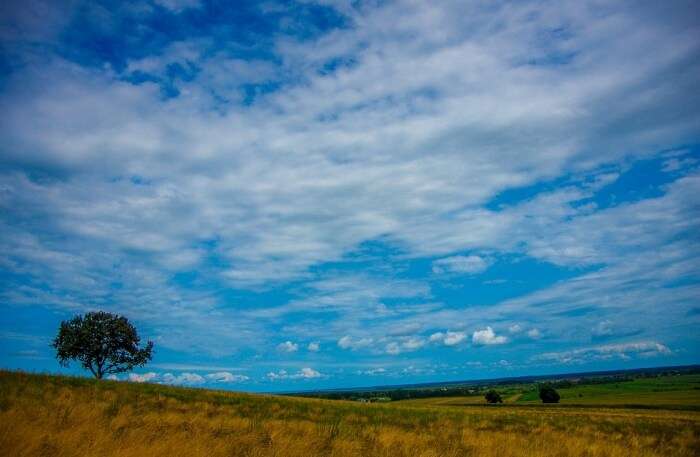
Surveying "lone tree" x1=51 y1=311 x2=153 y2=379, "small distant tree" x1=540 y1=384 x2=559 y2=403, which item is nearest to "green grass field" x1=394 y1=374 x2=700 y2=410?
"small distant tree" x1=540 y1=384 x2=559 y2=403

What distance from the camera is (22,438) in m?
8.75

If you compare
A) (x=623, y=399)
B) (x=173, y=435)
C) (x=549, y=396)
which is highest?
(x=173, y=435)

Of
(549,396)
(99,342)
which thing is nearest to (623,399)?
(549,396)

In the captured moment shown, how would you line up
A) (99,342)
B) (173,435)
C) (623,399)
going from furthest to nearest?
(623,399) < (99,342) < (173,435)

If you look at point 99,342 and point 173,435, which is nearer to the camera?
point 173,435

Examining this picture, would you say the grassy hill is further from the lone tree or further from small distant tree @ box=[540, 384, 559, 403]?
small distant tree @ box=[540, 384, 559, 403]

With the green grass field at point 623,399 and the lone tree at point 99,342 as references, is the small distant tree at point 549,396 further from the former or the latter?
the lone tree at point 99,342

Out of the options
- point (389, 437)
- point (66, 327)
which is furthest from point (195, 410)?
point (66, 327)

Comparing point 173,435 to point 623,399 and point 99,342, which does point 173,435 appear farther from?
point 623,399

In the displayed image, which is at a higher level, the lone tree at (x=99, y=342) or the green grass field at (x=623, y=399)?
the lone tree at (x=99, y=342)

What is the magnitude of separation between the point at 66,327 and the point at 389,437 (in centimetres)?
4687

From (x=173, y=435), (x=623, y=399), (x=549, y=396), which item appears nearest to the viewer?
(x=173, y=435)

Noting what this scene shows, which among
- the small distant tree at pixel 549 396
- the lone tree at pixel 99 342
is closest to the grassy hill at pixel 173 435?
the lone tree at pixel 99 342

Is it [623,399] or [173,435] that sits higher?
[173,435]
